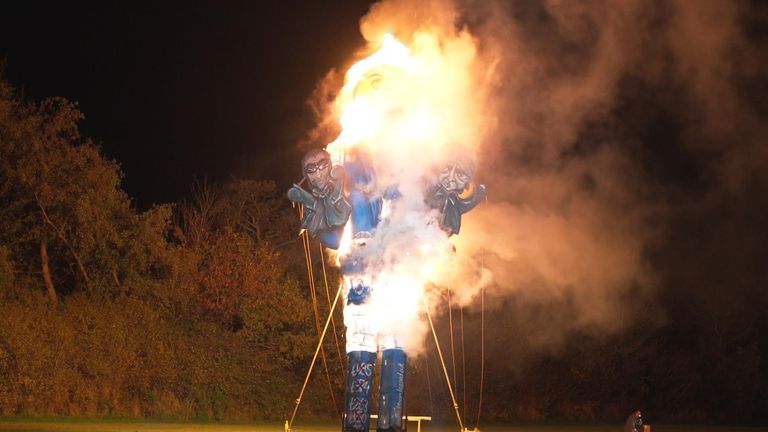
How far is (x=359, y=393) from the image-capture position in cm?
1689

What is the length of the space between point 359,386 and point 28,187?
20.4 metres

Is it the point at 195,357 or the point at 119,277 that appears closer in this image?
the point at 195,357

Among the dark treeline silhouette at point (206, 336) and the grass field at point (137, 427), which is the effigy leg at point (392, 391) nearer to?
the grass field at point (137, 427)

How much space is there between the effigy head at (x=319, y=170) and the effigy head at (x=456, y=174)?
5.91 feet

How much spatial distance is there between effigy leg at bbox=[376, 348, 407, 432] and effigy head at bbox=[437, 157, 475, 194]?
2.74 m

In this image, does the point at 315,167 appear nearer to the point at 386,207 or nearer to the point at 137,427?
the point at 386,207

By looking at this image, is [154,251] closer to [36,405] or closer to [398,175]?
[36,405]

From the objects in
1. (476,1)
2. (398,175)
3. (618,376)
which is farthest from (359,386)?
(618,376)

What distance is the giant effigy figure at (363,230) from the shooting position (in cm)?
1689

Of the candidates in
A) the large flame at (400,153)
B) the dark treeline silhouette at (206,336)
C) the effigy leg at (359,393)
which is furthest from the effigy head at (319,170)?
the dark treeline silhouette at (206,336)

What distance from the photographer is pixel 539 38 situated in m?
21.8

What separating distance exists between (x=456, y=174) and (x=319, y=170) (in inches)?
86.4

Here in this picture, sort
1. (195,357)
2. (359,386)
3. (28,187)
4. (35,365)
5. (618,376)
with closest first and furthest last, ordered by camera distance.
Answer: (359,386) < (35,365) < (195,357) < (28,187) < (618,376)

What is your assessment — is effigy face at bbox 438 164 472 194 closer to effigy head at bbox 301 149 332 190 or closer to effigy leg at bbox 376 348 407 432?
effigy head at bbox 301 149 332 190
